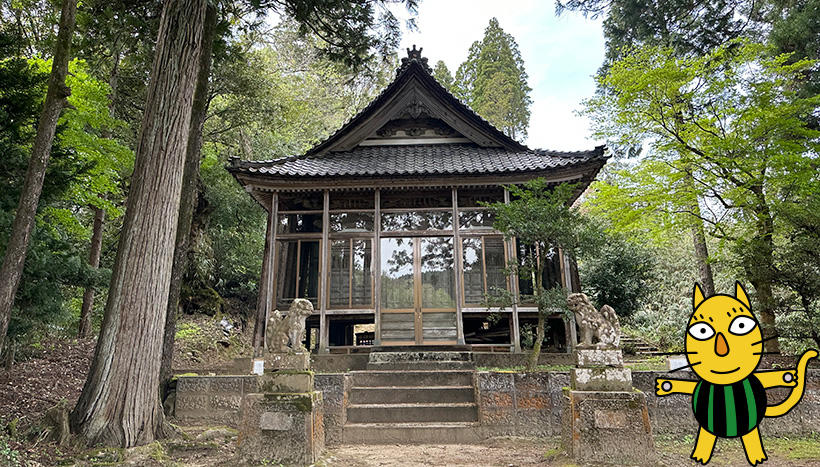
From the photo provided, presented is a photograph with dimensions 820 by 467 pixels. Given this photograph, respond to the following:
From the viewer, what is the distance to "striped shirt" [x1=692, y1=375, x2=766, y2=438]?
10.4 feet

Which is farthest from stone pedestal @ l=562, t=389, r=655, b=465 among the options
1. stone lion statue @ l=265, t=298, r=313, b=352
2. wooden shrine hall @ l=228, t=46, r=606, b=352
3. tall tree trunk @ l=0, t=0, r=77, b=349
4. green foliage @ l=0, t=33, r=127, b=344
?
green foliage @ l=0, t=33, r=127, b=344

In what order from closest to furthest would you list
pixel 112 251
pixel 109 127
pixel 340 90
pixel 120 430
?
pixel 120 430
pixel 109 127
pixel 112 251
pixel 340 90

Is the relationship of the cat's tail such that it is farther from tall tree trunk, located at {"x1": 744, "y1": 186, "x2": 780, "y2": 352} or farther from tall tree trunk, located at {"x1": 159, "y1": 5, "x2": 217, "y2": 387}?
Result: tall tree trunk, located at {"x1": 159, "y1": 5, "x2": 217, "y2": 387}

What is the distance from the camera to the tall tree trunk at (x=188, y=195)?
659 centimetres

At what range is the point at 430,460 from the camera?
16.8 ft

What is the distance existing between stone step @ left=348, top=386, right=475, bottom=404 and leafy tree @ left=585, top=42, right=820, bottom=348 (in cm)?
464

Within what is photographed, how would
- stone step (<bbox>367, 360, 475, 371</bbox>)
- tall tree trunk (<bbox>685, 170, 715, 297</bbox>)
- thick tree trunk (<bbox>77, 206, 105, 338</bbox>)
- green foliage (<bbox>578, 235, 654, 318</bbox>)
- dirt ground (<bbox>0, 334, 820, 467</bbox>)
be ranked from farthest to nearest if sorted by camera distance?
green foliage (<bbox>578, 235, 654, 318</bbox>) < thick tree trunk (<bbox>77, 206, 105, 338</bbox>) < tall tree trunk (<bbox>685, 170, 715, 297</bbox>) < stone step (<bbox>367, 360, 475, 371</bbox>) < dirt ground (<bbox>0, 334, 820, 467</bbox>)

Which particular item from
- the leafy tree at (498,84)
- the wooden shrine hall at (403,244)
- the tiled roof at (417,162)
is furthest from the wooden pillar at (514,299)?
the leafy tree at (498,84)

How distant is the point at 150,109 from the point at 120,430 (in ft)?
12.4

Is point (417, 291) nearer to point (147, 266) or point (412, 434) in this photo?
point (412, 434)

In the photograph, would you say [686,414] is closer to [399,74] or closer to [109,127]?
[399,74]

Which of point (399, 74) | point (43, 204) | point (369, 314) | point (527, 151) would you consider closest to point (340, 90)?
point (399, 74)

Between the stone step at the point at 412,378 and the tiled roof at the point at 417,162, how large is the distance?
160 inches

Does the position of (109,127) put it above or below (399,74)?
below
